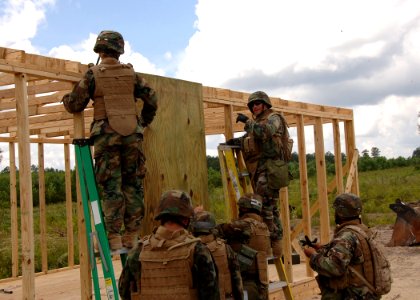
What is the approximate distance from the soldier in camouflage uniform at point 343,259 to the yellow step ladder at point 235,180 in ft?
4.47

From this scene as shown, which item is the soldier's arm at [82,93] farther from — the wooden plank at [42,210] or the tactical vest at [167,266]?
the wooden plank at [42,210]

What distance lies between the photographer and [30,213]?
4922 millimetres

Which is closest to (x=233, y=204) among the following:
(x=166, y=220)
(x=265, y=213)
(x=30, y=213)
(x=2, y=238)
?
(x=265, y=213)

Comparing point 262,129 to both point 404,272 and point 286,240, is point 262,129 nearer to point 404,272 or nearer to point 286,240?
point 286,240

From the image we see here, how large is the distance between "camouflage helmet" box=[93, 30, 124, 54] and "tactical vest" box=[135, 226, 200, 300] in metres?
1.97

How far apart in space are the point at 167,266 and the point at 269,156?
3.09m

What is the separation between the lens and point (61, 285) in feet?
30.2

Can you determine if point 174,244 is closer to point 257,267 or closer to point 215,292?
point 215,292

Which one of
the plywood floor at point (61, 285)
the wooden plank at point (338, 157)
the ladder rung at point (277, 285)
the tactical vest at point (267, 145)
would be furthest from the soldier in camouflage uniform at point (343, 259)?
the wooden plank at point (338, 157)

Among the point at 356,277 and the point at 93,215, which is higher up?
the point at 93,215

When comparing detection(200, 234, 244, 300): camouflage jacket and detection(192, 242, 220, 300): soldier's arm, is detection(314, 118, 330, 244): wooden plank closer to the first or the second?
detection(200, 234, 244, 300): camouflage jacket

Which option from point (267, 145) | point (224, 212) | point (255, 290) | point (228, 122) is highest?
point (228, 122)

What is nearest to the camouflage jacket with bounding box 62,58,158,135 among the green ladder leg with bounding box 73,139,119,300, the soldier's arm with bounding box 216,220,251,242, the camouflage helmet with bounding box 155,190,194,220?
the green ladder leg with bounding box 73,139,119,300

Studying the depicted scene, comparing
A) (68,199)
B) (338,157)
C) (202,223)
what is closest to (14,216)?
(68,199)
